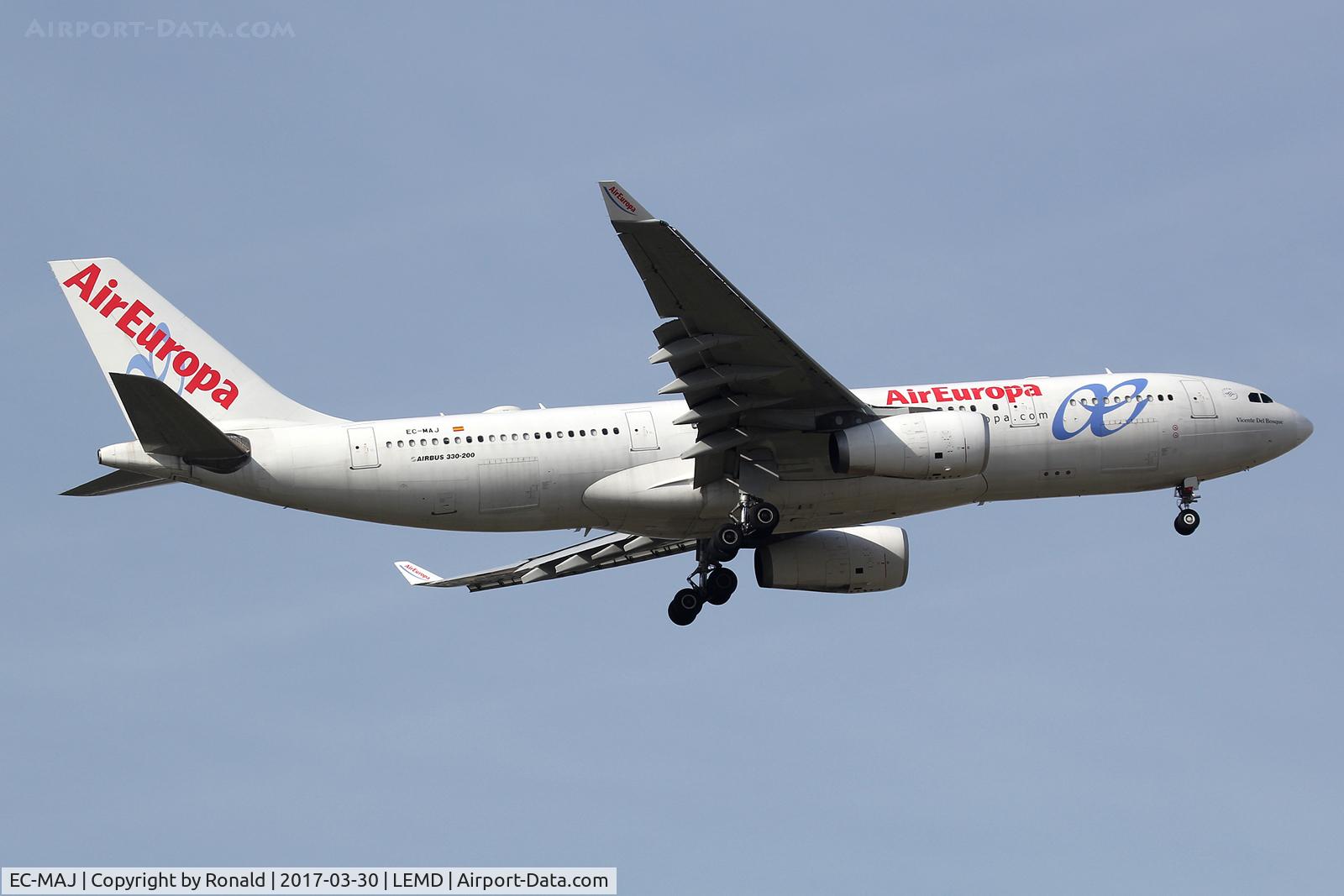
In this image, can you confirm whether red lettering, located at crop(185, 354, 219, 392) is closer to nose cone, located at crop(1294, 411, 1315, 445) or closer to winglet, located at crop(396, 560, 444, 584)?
winglet, located at crop(396, 560, 444, 584)

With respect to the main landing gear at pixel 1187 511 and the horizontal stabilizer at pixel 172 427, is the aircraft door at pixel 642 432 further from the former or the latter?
the main landing gear at pixel 1187 511

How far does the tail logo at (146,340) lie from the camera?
42.8 metres

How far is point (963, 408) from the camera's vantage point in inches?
1702

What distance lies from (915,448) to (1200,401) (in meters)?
9.51

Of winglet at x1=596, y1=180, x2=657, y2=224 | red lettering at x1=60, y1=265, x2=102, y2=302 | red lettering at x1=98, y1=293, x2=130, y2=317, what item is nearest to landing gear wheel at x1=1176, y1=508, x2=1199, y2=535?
Answer: winglet at x1=596, y1=180, x2=657, y2=224

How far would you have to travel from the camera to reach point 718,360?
39.4 metres

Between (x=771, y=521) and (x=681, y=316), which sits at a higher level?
(x=681, y=316)

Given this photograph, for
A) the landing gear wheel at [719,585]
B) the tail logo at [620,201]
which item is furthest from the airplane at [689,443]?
the tail logo at [620,201]

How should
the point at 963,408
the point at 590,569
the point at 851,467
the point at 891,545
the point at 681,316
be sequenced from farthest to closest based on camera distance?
the point at 590,569 → the point at 891,545 → the point at 963,408 → the point at 851,467 → the point at 681,316

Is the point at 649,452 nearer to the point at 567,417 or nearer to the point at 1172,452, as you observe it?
the point at 567,417

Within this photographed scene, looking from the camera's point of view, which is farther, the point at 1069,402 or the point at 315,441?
the point at 1069,402

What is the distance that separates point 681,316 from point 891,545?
12.3m

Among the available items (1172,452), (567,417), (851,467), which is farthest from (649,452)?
(1172,452)

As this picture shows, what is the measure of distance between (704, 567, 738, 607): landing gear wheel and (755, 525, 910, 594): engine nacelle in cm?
139
